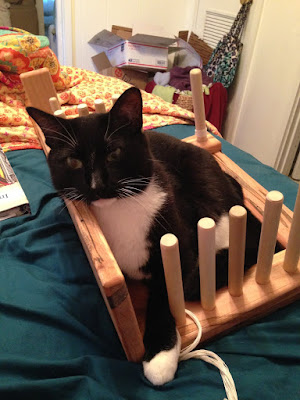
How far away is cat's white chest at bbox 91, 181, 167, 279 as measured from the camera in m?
0.72

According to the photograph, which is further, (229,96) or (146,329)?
(229,96)

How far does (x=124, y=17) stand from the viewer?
294 centimetres

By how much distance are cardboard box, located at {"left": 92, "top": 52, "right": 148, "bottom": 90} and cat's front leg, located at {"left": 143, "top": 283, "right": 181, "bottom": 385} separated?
246 cm

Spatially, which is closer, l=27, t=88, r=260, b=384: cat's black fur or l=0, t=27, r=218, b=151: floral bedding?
l=27, t=88, r=260, b=384: cat's black fur

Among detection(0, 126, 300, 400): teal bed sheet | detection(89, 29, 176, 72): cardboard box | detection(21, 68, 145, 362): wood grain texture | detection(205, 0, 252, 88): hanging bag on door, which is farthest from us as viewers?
detection(89, 29, 176, 72): cardboard box

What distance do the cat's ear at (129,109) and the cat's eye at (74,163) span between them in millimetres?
115

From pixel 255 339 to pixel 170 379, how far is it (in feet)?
0.75

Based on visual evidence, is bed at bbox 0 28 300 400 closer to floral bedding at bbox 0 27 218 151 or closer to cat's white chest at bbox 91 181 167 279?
cat's white chest at bbox 91 181 167 279

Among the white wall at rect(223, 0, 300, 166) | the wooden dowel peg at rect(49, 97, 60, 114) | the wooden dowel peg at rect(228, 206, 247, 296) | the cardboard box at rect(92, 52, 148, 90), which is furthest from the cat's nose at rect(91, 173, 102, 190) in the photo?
the cardboard box at rect(92, 52, 148, 90)

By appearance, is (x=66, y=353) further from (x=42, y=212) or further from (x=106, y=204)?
(x=42, y=212)

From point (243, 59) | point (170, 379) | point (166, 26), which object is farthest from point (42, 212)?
point (166, 26)

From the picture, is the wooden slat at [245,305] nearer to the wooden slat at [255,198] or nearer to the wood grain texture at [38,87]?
the wooden slat at [255,198]

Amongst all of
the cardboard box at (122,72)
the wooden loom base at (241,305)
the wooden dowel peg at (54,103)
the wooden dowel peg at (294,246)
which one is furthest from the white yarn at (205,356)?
the cardboard box at (122,72)

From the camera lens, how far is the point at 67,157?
2.26ft
